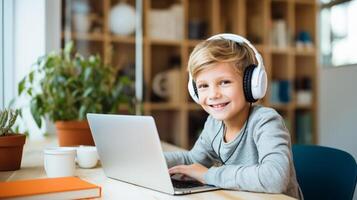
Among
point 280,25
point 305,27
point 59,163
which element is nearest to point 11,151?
point 59,163

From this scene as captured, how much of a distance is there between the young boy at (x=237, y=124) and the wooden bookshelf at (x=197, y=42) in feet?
6.58

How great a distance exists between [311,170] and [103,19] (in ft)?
7.88

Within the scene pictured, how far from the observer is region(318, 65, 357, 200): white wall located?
1531 millimetres

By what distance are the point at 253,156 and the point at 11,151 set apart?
2.31 ft

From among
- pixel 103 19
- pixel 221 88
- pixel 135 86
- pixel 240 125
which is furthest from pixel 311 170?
pixel 103 19

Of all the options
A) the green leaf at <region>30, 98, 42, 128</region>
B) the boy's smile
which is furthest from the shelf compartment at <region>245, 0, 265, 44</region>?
the boy's smile

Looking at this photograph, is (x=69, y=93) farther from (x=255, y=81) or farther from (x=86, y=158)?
(x=255, y=81)

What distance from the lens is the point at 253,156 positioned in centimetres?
107

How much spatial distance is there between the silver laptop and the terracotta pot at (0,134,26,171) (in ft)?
0.94

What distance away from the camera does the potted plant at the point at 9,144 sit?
3.76 feet

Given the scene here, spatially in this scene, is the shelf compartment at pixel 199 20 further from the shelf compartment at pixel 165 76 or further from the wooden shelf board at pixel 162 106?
the wooden shelf board at pixel 162 106

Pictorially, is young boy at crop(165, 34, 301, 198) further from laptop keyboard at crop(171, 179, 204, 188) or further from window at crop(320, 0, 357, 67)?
window at crop(320, 0, 357, 67)

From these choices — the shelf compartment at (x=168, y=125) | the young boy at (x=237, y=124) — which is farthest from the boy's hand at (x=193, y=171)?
the shelf compartment at (x=168, y=125)

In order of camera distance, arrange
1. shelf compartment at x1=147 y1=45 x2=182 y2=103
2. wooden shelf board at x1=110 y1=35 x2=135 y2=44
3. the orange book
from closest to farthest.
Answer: the orange book → wooden shelf board at x1=110 y1=35 x2=135 y2=44 → shelf compartment at x1=147 y1=45 x2=182 y2=103
